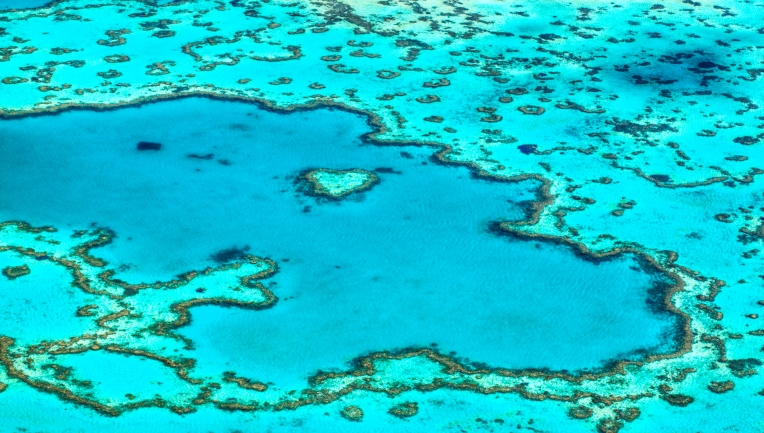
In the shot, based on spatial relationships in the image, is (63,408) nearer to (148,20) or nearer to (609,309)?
(609,309)

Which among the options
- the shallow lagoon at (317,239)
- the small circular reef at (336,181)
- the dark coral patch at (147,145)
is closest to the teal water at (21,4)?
the shallow lagoon at (317,239)

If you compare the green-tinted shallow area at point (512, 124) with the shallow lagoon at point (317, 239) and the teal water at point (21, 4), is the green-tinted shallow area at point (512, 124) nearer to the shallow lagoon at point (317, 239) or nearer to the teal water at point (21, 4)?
the shallow lagoon at point (317, 239)

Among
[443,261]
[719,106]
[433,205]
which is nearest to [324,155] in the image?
[433,205]

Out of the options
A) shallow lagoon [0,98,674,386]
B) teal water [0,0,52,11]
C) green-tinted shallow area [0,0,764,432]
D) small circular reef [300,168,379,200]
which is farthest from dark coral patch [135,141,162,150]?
teal water [0,0,52,11]

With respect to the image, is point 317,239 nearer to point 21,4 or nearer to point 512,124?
point 512,124

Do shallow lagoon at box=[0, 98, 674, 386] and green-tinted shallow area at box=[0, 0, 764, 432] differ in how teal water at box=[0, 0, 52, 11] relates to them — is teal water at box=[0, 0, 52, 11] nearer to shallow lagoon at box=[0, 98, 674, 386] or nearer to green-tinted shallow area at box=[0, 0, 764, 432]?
green-tinted shallow area at box=[0, 0, 764, 432]

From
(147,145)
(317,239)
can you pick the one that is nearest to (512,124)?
(317,239)

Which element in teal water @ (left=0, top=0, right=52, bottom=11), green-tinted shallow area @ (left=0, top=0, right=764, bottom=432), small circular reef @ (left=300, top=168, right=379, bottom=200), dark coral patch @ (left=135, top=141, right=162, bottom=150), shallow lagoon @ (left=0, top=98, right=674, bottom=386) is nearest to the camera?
green-tinted shallow area @ (left=0, top=0, right=764, bottom=432)
